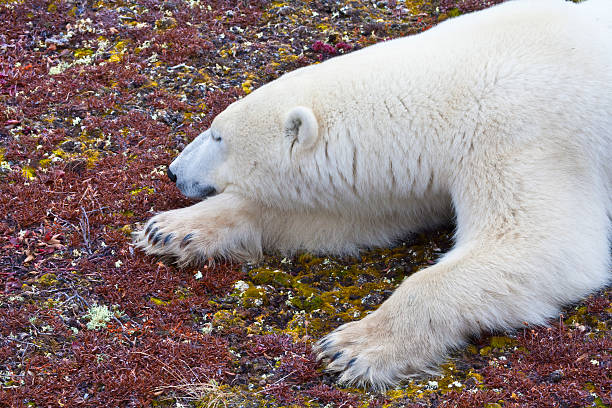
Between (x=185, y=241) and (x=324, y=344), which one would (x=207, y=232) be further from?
(x=324, y=344)

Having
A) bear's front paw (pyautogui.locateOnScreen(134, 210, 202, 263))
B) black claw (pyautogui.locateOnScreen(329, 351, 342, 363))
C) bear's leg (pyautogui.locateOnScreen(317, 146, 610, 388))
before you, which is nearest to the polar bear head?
bear's front paw (pyautogui.locateOnScreen(134, 210, 202, 263))

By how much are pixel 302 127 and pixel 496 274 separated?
152 cm

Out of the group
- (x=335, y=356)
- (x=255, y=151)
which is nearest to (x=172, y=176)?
(x=255, y=151)

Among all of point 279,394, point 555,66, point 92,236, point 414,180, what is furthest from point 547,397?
point 92,236

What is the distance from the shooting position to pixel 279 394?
3.47m

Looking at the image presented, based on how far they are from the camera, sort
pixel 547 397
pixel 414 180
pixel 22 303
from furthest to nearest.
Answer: pixel 414 180
pixel 22 303
pixel 547 397

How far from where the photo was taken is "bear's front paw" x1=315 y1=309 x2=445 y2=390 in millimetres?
3598

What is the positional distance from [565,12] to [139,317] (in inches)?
140

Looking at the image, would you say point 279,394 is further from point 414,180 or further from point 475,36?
point 475,36

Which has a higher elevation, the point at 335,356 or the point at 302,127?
the point at 302,127

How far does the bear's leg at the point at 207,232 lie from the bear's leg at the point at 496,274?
3.95 feet

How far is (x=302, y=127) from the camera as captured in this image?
14.2 feet

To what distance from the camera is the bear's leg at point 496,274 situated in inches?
145

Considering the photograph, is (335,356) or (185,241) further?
(185,241)
